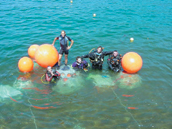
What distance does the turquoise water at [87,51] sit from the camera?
6387 millimetres

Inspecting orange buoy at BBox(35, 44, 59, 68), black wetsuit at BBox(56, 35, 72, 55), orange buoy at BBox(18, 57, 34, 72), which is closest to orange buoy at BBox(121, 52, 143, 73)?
black wetsuit at BBox(56, 35, 72, 55)

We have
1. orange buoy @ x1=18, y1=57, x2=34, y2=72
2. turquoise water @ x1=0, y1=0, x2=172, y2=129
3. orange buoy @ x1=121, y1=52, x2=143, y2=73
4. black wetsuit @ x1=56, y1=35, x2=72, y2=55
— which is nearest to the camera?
turquoise water @ x1=0, y1=0, x2=172, y2=129

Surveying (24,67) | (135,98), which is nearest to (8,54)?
(24,67)

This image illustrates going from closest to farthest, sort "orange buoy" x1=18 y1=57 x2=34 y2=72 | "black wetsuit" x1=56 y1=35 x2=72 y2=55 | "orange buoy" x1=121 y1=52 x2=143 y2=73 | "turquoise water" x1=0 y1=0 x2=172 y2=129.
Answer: "turquoise water" x1=0 y1=0 x2=172 y2=129 → "orange buoy" x1=121 y1=52 x2=143 y2=73 → "orange buoy" x1=18 y1=57 x2=34 y2=72 → "black wetsuit" x1=56 y1=35 x2=72 y2=55

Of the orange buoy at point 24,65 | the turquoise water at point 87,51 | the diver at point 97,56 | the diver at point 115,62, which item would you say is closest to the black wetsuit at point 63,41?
the diver at point 97,56

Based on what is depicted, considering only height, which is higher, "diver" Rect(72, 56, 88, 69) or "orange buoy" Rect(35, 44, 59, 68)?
"orange buoy" Rect(35, 44, 59, 68)

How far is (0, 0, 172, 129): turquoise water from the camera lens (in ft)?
21.0

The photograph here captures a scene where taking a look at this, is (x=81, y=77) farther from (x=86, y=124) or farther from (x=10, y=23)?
(x=10, y=23)

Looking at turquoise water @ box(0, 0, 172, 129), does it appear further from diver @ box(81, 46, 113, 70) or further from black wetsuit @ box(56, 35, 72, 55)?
black wetsuit @ box(56, 35, 72, 55)

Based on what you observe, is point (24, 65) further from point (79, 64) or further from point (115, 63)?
point (115, 63)

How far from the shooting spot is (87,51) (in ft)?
38.1

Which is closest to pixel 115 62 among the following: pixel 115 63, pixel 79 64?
pixel 115 63

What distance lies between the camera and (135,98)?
7395 mm

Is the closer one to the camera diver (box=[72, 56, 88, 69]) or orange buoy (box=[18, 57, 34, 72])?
orange buoy (box=[18, 57, 34, 72])
